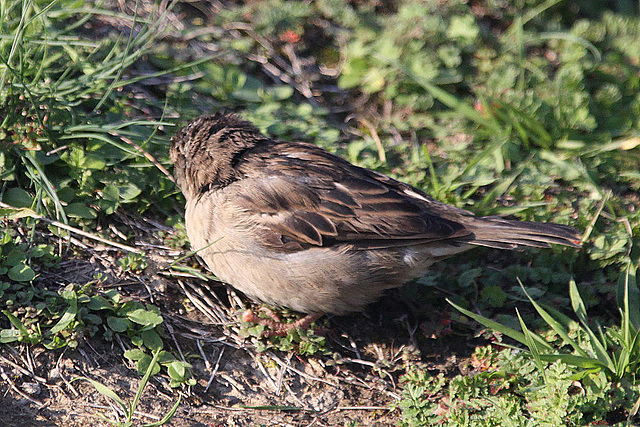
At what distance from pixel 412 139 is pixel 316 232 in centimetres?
207

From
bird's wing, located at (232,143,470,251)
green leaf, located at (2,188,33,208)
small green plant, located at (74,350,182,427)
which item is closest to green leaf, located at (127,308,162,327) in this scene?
small green plant, located at (74,350,182,427)

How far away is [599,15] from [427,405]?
5426 mm

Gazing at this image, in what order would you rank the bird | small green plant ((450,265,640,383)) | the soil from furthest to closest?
the bird < small green plant ((450,265,640,383)) < the soil

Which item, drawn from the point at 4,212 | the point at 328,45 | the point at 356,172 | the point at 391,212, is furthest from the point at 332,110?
the point at 4,212

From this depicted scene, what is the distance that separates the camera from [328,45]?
712cm

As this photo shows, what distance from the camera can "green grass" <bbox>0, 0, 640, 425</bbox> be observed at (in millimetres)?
4258

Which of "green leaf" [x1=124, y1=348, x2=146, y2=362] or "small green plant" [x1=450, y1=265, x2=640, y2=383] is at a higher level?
"green leaf" [x1=124, y1=348, x2=146, y2=362]

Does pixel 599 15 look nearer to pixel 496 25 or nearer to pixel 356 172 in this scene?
pixel 496 25

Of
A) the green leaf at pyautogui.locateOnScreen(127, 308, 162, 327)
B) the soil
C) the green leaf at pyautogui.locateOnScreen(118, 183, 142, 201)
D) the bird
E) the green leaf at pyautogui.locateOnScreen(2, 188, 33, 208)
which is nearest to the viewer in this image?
the soil

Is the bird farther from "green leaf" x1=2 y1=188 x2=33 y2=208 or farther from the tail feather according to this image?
"green leaf" x1=2 y1=188 x2=33 y2=208

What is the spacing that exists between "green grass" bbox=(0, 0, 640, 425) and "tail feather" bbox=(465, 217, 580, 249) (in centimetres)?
46

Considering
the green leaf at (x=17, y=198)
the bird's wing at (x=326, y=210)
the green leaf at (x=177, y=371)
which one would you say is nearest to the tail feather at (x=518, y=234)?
the bird's wing at (x=326, y=210)

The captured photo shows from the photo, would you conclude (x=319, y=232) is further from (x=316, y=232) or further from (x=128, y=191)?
(x=128, y=191)

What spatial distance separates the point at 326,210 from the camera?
15.1ft
